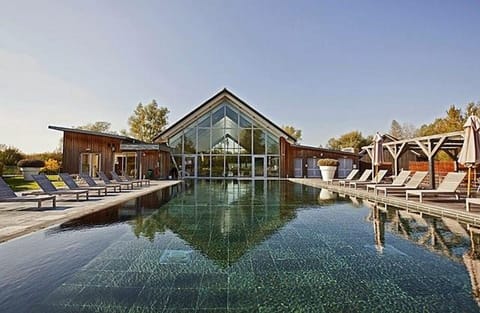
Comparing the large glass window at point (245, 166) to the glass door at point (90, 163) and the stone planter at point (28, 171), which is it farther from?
the stone planter at point (28, 171)

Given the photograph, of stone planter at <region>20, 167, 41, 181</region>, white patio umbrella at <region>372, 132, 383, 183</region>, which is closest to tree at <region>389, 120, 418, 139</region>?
white patio umbrella at <region>372, 132, 383, 183</region>

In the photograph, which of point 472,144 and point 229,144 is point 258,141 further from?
point 472,144

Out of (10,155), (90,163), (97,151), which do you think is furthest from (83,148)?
(10,155)

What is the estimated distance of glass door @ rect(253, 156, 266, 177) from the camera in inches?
939

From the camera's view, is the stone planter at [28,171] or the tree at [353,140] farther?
the tree at [353,140]

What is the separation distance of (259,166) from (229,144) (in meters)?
3.00

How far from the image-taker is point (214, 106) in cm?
2388

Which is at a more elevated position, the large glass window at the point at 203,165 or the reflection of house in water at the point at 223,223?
the large glass window at the point at 203,165

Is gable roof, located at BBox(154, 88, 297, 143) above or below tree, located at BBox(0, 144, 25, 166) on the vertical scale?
above

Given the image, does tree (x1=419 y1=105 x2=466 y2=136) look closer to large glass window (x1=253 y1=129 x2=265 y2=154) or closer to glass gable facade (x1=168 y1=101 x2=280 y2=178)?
glass gable facade (x1=168 y1=101 x2=280 y2=178)

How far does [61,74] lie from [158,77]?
630 cm

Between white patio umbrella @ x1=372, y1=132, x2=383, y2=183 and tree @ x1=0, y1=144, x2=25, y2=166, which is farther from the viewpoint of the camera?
tree @ x1=0, y1=144, x2=25, y2=166

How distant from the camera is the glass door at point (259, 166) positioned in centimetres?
2386

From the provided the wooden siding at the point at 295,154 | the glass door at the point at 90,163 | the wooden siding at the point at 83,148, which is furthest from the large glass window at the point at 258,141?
the glass door at the point at 90,163
